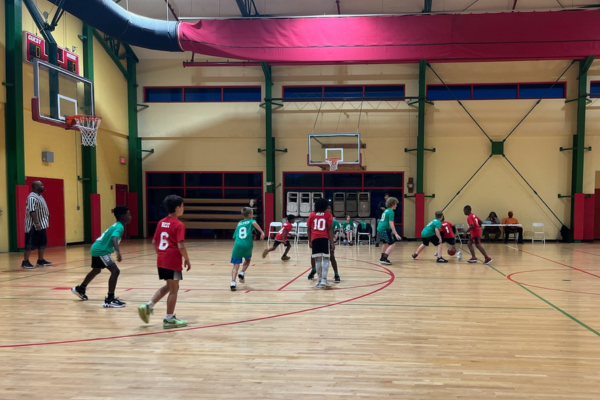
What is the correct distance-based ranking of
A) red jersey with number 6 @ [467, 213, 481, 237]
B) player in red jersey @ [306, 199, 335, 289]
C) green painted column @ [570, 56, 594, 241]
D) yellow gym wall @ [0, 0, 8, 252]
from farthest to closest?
green painted column @ [570, 56, 594, 241] → yellow gym wall @ [0, 0, 8, 252] → red jersey with number 6 @ [467, 213, 481, 237] → player in red jersey @ [306, 199, 335, 289]

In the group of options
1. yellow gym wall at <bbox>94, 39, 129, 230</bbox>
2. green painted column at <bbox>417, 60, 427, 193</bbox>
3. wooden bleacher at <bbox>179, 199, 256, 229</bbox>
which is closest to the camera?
yellow gym wall at <bbox>94, 39, 129, 230</bbox>

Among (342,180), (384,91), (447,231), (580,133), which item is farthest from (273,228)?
(580,133)

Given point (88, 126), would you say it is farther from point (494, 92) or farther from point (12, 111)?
point (494, 92)

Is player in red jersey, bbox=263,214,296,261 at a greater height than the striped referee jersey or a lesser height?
lesser

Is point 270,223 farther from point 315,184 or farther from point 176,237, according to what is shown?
point 176,237

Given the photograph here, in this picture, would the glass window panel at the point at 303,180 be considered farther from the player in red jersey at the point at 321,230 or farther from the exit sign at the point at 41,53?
the player in red jersey at the point at 321,230

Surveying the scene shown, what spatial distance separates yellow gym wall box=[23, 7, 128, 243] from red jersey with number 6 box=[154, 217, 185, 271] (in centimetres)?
1044

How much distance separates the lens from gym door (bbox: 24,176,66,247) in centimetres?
1330

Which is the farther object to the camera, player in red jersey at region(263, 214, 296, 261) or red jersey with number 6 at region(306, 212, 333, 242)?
player in red jersey at region(263, 214, 296, 261)

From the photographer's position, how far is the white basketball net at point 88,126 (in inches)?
480

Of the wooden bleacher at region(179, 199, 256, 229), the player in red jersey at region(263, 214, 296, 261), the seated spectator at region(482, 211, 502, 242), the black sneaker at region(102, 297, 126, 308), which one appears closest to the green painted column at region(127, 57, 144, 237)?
the wooden bleacher at region(179, 199, 256, 229)

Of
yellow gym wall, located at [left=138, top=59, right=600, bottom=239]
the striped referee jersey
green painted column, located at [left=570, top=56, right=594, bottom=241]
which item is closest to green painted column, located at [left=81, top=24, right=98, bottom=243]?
yellow gym wall, located at [left=138, top=59, right=600, bottom=239]

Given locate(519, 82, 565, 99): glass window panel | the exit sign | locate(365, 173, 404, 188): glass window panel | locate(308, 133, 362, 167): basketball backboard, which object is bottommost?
locate(365, 173, 404, 188): glass window panel

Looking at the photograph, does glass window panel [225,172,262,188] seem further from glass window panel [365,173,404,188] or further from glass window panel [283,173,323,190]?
glass window panel [365,173,404,188]
